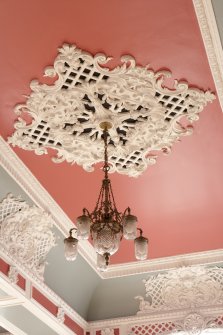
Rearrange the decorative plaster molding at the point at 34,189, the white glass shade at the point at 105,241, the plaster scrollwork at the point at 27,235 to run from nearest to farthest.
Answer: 1. the white glass shade at the point at 105,241
2. the decorative plaster molding at the point at 34,189
3. the plaster scrollwork at the point at 27,235

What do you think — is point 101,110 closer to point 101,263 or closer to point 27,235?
point 101,263

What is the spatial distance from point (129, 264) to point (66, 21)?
13.6ft

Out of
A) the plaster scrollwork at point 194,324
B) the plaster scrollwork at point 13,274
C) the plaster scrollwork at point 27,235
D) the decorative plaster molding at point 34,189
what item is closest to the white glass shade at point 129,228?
the decorative plaster molding at point 34,189

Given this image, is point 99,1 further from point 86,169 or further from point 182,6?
point 86,169

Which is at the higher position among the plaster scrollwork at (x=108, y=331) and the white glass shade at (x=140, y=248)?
the plaster scrollwork at (x=108, y=331)

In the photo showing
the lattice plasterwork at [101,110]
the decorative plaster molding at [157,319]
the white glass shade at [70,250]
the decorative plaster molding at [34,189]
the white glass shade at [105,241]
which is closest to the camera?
the white glass shade at [105,241]

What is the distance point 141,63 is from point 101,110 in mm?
600

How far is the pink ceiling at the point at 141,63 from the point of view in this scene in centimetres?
409

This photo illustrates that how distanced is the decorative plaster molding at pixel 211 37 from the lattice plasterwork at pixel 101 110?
250mm

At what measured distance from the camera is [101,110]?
4859mm

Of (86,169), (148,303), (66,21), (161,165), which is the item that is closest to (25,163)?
(86,169)

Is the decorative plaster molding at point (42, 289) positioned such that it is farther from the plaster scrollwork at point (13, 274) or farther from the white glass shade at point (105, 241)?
the white glass shade at point (105, 241)

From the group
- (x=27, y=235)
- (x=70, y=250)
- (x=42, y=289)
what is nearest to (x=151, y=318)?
(x=42, y=289)

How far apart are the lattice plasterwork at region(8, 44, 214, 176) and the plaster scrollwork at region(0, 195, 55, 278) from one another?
820mm
